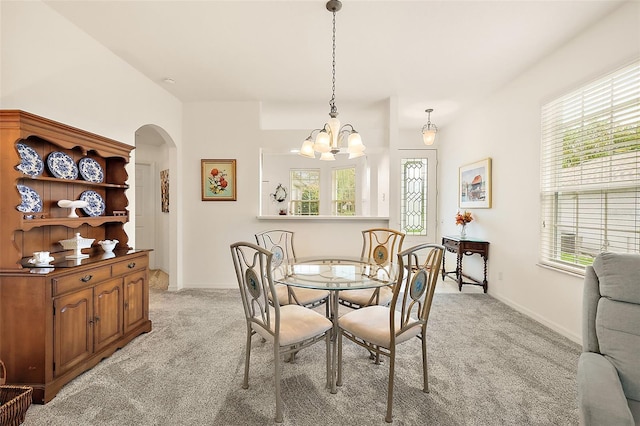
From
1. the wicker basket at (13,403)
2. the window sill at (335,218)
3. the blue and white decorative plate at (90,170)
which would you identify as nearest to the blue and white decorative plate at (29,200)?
the blue and white decorative plate at (90,170)

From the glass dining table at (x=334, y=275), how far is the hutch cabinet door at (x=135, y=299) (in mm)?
1329

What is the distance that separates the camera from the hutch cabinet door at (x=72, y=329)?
1.84 metres

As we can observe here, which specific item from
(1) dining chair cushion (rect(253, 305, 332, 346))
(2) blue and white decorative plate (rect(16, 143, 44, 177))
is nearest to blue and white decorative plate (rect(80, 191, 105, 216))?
(2) blue and white decorative plate (rect(16, 143, 44, 177))

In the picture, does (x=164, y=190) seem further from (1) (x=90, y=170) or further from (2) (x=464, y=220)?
(2) (x=464, y=220)

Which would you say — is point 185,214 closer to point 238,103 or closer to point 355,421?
point 238,103

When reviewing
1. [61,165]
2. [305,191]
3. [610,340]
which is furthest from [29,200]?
[305,191]

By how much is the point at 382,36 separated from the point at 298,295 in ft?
8.17

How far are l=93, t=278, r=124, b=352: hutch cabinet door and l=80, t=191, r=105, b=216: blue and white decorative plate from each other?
2.33 feet

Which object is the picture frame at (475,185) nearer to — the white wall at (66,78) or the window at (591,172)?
the window at (591,172)

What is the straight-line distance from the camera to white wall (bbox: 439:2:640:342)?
94.4 inches

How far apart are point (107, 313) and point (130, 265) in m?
0.43

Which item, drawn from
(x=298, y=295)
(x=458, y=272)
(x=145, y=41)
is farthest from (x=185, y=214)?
(x=458, y=272)

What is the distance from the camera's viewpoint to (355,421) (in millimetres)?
1604

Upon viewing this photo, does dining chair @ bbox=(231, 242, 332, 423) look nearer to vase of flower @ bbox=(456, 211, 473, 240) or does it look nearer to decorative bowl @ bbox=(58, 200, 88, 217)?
decorative bowl @ bbox=(58, 200, 88, 217)
